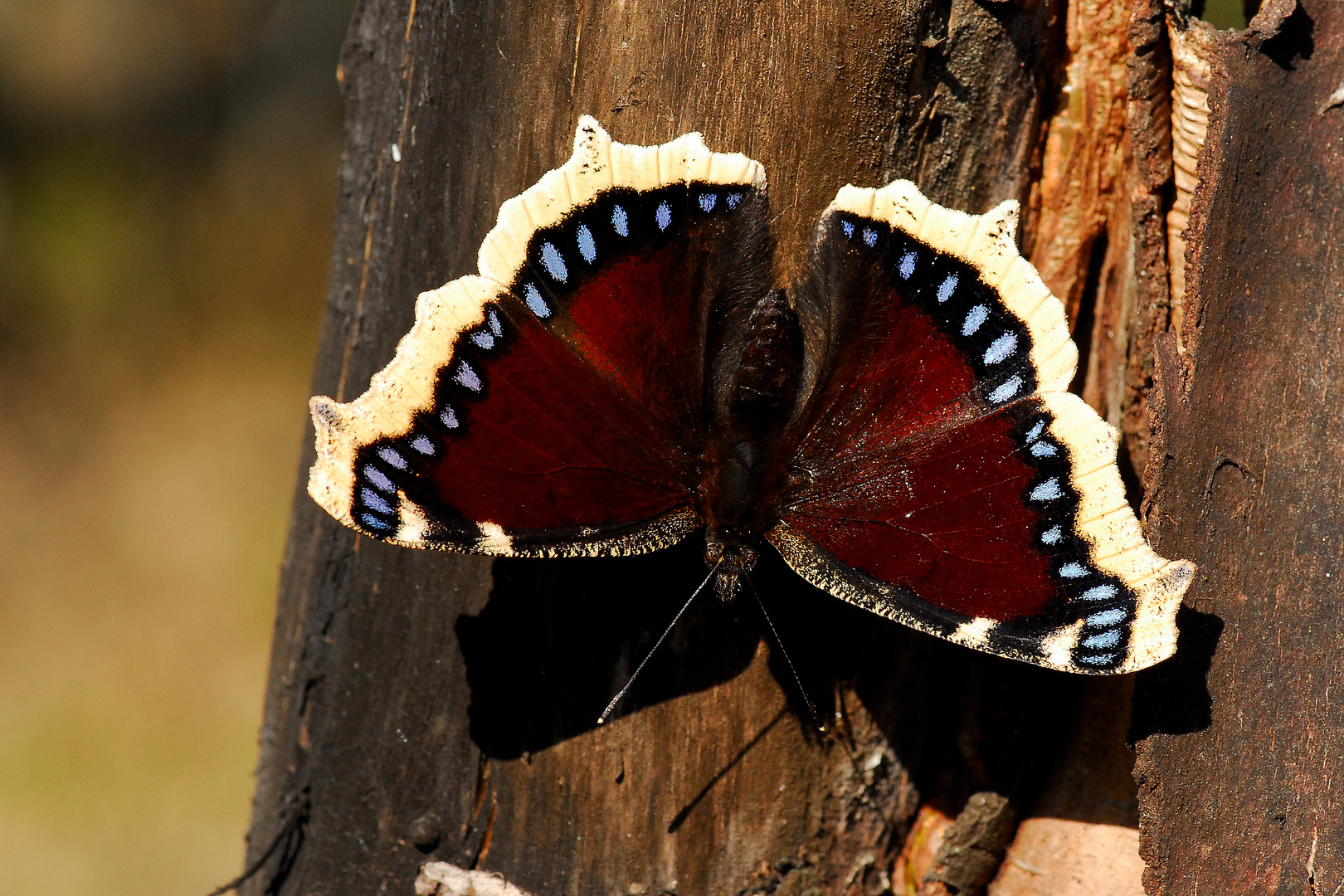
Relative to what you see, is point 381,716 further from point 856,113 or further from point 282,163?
point 282,163

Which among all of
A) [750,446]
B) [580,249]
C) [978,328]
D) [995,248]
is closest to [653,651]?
[750,446]

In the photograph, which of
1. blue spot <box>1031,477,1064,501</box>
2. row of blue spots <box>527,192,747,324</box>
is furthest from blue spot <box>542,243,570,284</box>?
blue spot <box>1031,477,1064,501</box>

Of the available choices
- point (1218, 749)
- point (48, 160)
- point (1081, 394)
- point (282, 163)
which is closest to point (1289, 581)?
point (1218, 749)

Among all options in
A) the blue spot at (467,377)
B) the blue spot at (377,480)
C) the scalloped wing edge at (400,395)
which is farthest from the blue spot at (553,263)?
the blue spot at (377,480)

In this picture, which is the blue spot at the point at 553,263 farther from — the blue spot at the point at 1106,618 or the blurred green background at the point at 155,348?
the blurred green background at the point at 155,348

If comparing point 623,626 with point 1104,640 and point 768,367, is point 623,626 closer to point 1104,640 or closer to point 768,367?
point 768,367
